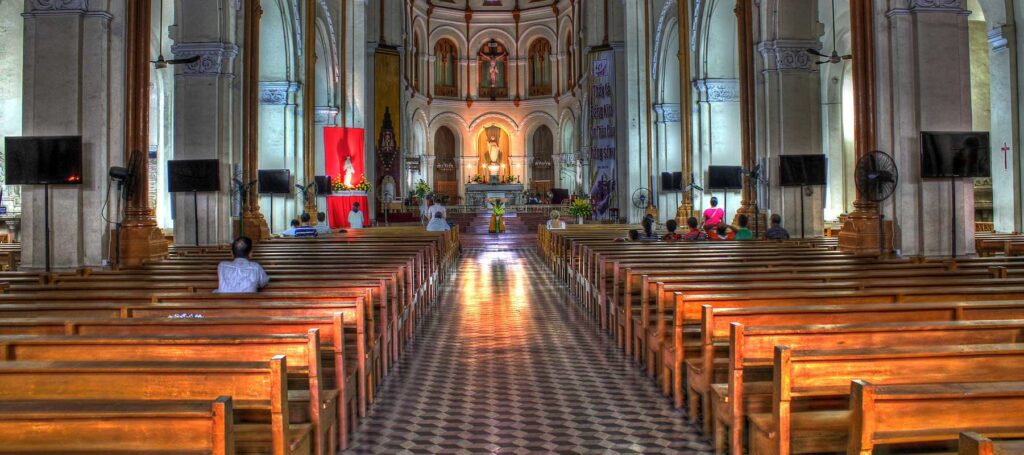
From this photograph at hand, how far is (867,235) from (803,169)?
3.20 m

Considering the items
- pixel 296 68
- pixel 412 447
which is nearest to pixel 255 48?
pixel 296 68

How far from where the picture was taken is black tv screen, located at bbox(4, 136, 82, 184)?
8.13 m

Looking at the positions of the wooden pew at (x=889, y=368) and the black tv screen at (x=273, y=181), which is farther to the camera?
the black tv screen at (x=273, y=181)

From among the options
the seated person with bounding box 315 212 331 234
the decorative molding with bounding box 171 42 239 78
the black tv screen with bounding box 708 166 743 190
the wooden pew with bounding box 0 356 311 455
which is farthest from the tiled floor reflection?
the black tv screen with bounding box 708 166 743 190

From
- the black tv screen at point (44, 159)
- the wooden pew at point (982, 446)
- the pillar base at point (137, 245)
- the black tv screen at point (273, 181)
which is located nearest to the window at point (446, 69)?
the black tv screen at point (273, 181)

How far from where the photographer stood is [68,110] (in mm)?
8477

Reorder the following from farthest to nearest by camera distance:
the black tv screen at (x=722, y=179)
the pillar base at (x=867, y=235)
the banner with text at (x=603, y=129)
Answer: the banner with text at (x=603, y=129) < the black tv screen at (x=722, y=179) < the pillar base at (x=867, y=235)

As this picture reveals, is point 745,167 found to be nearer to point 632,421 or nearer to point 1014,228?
point 1014,228

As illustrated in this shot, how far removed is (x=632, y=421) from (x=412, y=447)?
55.3 inches

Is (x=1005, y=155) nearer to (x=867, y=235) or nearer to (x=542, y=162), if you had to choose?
(x=867, y=235)

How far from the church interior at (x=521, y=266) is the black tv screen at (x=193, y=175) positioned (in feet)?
0.12

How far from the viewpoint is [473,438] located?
4266 millimetres

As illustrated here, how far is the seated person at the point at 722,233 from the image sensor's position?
12.3 meters

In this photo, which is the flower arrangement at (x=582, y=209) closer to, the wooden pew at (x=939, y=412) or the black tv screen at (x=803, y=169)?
the black tv screen at (x=803, y=169)
